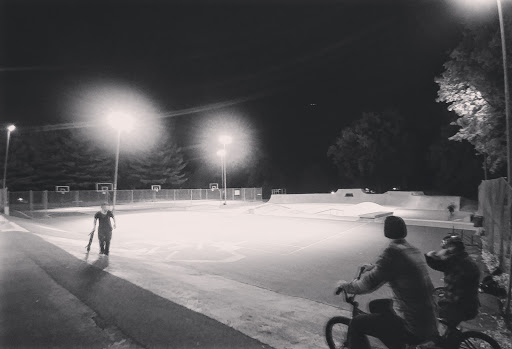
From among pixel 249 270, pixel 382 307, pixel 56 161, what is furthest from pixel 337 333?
pixel 56 161

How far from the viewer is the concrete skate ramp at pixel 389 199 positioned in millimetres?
27297

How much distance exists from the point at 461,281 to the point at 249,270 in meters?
6.30

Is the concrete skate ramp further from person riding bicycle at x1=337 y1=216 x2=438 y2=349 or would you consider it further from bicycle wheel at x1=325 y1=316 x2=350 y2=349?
person riding bicycle at x1=337 y1=216 x2=438 y2=349

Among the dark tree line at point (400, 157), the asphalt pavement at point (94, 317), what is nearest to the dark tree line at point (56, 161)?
the dark tree line at point (400, 157)

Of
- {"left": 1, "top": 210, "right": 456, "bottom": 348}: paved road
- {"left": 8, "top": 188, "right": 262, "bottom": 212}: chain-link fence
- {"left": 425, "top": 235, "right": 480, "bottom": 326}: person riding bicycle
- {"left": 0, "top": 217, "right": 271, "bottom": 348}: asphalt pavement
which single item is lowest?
{"left": 1, "top": 210, "right": 456, "bottom": 348}: paved road

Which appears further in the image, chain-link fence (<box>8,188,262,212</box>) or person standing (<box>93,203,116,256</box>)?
chain-link fence (<box>8,188,262,212</box>)

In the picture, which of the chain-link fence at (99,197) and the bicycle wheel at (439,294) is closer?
the bicycle wheel at (439,294)

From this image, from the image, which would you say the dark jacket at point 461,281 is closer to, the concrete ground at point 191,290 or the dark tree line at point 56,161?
the concrete ground at point 191,290

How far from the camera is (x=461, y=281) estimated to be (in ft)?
12.1

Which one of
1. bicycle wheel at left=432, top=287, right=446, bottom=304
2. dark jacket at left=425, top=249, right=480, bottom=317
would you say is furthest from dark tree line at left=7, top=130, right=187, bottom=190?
dark jacket at left=425, top=249, right=480, bottom=317

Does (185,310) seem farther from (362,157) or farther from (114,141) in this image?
(114,141)

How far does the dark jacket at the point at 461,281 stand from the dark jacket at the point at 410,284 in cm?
97

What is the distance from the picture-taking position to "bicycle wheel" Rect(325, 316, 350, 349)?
3.71m

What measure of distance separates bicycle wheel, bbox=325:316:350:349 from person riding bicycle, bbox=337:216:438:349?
50 centimetres
